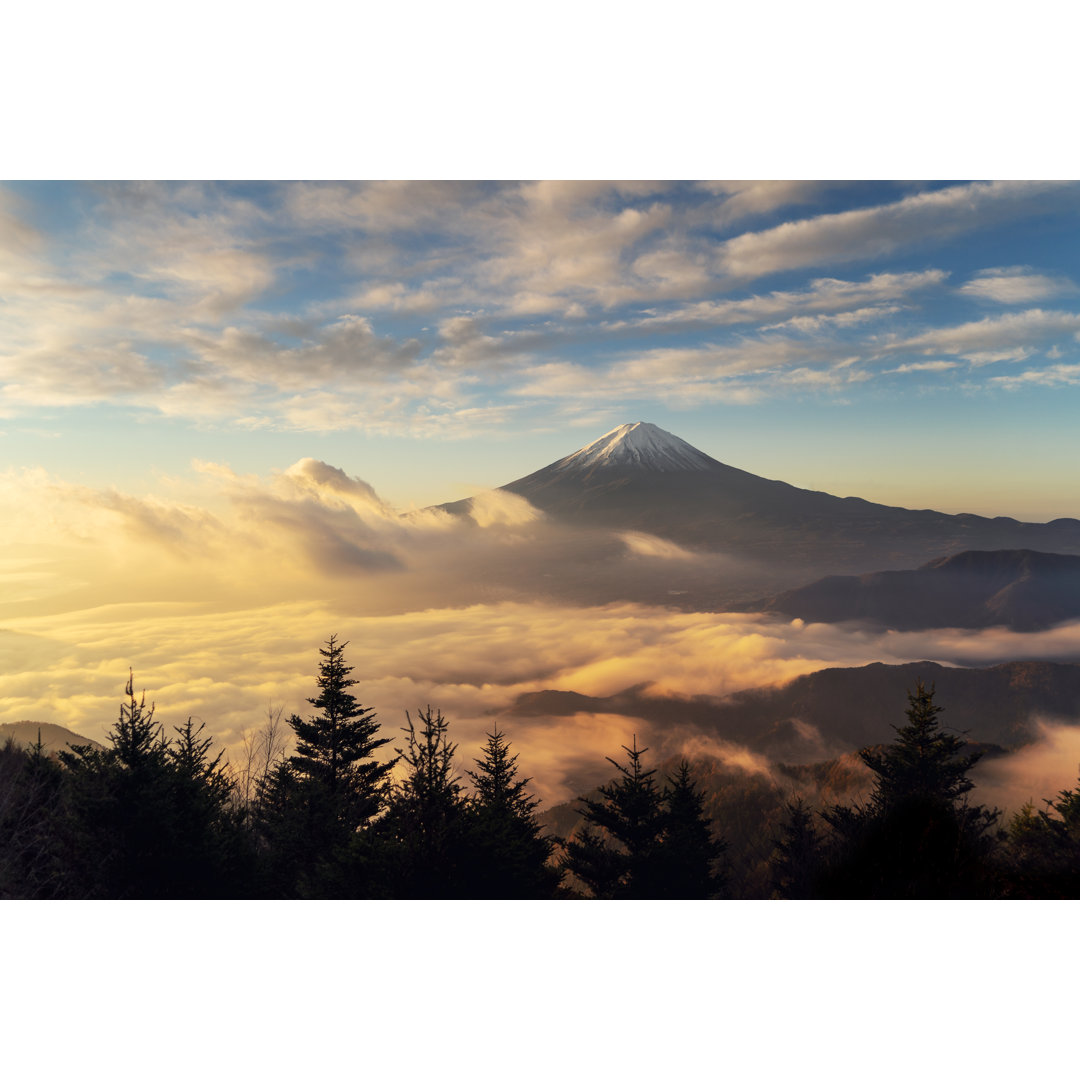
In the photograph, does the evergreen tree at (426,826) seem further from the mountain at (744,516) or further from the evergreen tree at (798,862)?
the mountain at (744,516)

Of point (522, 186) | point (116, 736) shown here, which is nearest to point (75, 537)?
point (116, 736)

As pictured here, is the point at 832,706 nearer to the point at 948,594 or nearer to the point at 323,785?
the point at 948,594

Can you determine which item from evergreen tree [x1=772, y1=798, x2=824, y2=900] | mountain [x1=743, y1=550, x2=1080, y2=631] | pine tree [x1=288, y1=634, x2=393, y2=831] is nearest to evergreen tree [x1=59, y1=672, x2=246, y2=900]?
pine tree [x1=288, y1=634, x2=393, y2=831]

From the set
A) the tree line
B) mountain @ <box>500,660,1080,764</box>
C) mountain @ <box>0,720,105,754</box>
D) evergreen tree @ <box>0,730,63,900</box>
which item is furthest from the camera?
mountain @ <box>500,660,1080,764</box>

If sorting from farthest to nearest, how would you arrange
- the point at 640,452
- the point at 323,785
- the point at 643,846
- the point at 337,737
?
the point at 640,452 < the point at 337,737 < the point at 643,846 < the point at 323,785

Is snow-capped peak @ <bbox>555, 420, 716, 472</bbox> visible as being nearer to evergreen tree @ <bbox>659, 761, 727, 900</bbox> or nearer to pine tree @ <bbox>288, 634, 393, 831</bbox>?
pine tree @ <bbox>288, 634, 393, 831</bbox>

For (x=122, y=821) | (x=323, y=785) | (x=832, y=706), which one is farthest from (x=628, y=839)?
(x=832, y=706)
